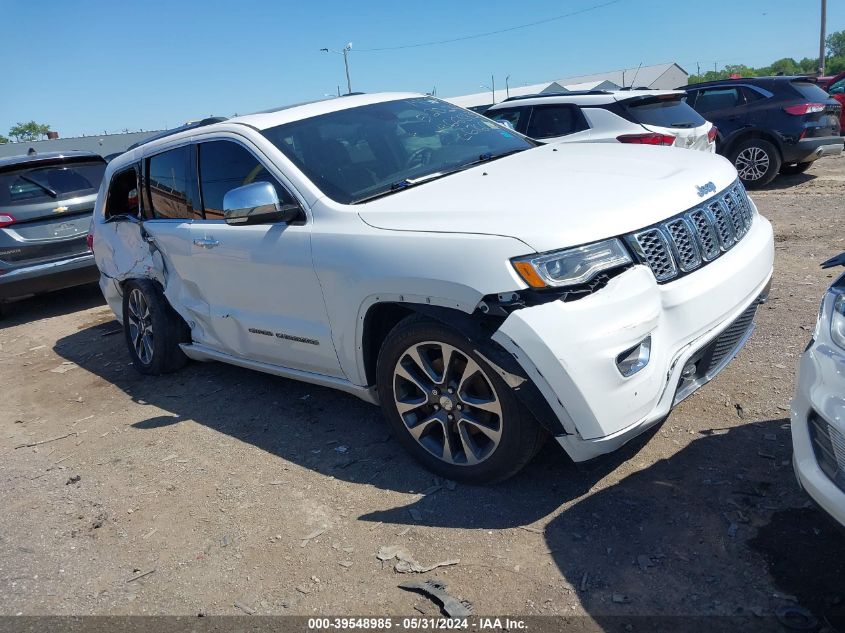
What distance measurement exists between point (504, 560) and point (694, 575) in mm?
725

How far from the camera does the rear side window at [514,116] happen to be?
9.62 meters

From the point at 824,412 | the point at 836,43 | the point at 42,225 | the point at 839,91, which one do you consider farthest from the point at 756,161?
the point at 836,43

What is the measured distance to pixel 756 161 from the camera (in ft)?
35.5

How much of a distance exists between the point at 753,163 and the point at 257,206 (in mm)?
9347

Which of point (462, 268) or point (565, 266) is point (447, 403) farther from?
point (565, 266)

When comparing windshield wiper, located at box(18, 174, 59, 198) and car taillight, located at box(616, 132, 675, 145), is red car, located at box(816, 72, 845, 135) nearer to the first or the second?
car taillight, located at box(616, 132, 675, 145)

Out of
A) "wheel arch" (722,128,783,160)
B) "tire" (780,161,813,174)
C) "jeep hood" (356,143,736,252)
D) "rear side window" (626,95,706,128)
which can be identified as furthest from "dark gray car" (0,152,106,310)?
"tire" (780,161,813,174)

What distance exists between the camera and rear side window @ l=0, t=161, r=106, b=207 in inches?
317

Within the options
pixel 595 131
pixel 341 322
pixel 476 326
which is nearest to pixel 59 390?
pixel 341 322

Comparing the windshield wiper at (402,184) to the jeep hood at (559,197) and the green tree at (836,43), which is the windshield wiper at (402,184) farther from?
the green tree at (836,43)

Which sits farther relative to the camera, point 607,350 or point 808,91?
point 808,91

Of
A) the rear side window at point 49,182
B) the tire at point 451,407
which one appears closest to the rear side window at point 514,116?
the rear side window at point 49,182

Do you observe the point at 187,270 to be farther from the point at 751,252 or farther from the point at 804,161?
the point at 804,161

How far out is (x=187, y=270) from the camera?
4.76m
